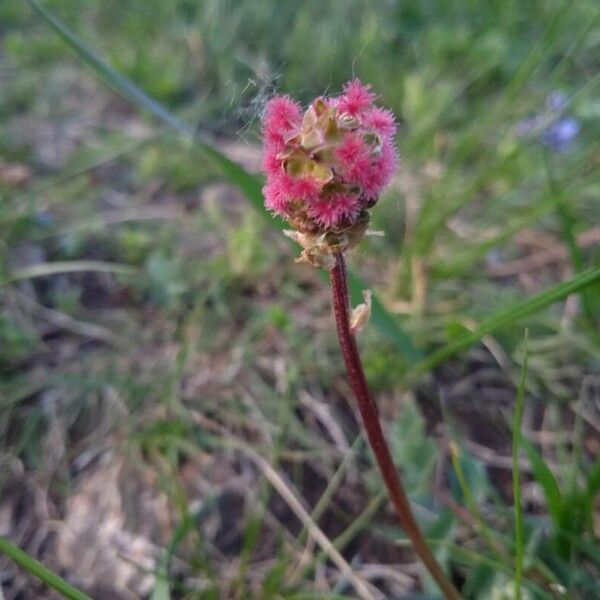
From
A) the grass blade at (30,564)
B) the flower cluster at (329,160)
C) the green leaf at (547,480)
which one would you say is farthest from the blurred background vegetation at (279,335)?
the grass blade at (30,564)

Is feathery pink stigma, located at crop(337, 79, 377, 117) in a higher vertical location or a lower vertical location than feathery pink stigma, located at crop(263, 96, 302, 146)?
higher

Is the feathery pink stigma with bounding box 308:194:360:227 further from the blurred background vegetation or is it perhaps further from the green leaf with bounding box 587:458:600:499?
the green leaf with bounding box 587:458:600:499

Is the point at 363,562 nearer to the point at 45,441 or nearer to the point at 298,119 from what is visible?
the point at 45,441

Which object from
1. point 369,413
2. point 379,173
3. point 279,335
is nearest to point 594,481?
point 369,413

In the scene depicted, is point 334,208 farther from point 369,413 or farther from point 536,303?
point 536,303

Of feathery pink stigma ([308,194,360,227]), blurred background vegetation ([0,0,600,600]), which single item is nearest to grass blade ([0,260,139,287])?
blurred background vegetation ([0,0,600,600])

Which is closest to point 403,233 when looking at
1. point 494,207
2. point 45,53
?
point 494,207
